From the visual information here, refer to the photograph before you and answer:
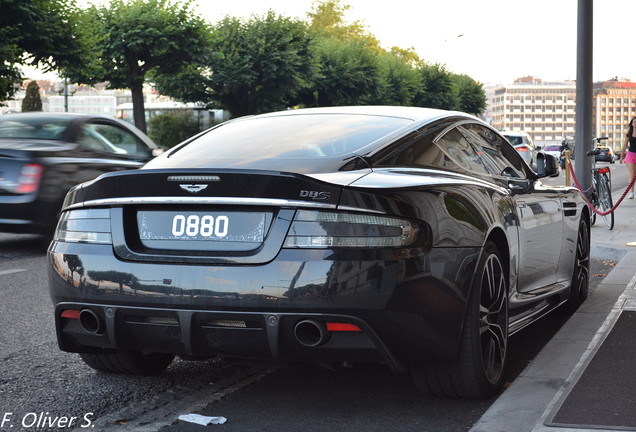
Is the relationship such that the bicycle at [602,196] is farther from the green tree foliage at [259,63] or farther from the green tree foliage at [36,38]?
the green tree foliage at [259,63]

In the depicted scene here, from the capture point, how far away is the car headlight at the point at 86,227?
3.81 m

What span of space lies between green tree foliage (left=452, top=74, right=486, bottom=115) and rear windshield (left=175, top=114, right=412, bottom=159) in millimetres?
91052

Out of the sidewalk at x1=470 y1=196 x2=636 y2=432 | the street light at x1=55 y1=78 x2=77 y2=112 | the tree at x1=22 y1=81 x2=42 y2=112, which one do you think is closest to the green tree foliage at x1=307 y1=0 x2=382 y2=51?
the tree at x1=22 y1=81 x2=42 y2=112

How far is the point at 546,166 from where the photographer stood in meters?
5.74

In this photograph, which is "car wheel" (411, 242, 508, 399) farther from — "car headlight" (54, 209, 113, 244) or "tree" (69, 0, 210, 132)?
"tree" (69, 0, 210, 132)

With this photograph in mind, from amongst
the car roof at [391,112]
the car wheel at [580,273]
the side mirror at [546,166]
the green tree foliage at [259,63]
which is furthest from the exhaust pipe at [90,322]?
the green tree foliage at [259,63]

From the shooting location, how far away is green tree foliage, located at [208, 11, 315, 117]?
5531 centimetres

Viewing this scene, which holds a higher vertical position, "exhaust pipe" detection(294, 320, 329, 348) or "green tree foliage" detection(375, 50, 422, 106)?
"green tree foliage" detection(375, 50, 422, 106)

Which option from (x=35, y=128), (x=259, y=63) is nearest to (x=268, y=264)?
Result: (x=35, y=128)

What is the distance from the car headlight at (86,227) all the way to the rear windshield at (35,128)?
21.6ft

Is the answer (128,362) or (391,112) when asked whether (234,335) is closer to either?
(128,362)

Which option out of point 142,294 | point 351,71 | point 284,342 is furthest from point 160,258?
point 351,71

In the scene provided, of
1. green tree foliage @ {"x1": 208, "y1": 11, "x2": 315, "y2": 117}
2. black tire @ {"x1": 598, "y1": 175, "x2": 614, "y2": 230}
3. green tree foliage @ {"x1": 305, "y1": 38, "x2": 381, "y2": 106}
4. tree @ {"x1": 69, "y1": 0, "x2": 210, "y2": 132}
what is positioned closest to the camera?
black tire @ {"x1": 598, "y1": 175, "x2": 614, "y2": 230}

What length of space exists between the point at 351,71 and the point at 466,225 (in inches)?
2526
